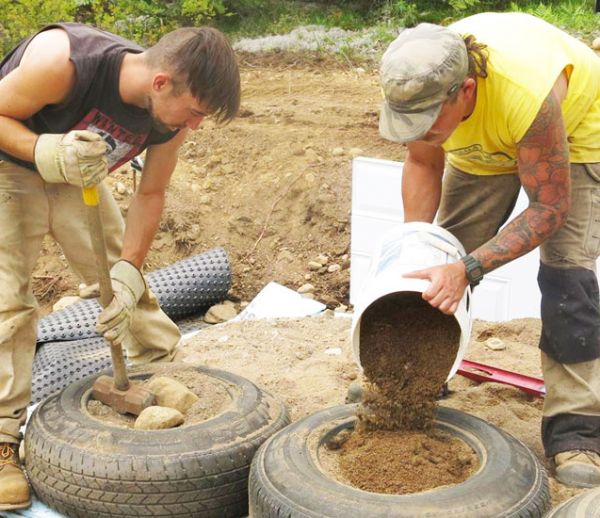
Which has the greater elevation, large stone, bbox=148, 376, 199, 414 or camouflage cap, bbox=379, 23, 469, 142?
camouflage cap, bbox=379, 23, 469, 142

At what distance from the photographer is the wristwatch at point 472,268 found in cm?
301

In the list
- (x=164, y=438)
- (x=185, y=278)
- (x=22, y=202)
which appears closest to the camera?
(x=164, y=438)

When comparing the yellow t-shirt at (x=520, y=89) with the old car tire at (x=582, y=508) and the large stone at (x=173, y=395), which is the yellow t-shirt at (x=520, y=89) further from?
the large stone at (x=173, y=395)

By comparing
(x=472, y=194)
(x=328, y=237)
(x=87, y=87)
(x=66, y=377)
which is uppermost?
(x=87, y=87)

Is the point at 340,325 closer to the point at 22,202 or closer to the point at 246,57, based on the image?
the point at 22,202

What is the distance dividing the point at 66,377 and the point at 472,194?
7.38 ft

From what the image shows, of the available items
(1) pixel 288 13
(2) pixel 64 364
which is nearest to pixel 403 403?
(2) pixel 64 364

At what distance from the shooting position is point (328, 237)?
702cm

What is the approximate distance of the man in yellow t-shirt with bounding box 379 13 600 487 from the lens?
294cm

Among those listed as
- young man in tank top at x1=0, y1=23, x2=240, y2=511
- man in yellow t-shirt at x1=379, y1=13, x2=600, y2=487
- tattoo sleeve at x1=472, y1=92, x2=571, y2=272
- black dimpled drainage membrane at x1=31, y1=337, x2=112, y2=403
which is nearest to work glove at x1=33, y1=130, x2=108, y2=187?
young man in tank top at x1=0, y1=23, x2=240, y2=511

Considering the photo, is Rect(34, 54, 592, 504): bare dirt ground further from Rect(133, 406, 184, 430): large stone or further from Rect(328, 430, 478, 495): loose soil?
Rect(328, 430, 478, 495): loose soil

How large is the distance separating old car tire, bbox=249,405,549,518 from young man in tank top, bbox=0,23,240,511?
0.92m

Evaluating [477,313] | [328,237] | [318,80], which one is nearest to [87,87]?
[477,313]

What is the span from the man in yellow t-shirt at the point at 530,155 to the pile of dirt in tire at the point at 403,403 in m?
0.28
